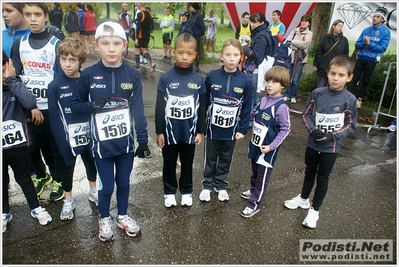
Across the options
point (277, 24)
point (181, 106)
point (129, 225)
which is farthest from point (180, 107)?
point (277, 24)

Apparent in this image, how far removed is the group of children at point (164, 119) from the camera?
268 centimetres

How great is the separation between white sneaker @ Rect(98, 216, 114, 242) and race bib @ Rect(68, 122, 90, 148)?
0.75 metres

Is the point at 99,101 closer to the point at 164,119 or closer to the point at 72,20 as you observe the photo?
the point at 164,119

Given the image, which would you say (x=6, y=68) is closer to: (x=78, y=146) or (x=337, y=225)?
(x=78, y=146)

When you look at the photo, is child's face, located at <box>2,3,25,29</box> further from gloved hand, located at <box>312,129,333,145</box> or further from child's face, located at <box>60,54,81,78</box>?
gloved hand, located at <box>312,129,333,145</box>

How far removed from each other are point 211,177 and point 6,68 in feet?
7.54

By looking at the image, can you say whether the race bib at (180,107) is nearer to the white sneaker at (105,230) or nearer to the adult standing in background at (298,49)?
the white sneaker at (105,230)

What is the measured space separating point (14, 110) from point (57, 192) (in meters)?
1.09

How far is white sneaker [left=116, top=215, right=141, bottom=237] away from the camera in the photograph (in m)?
2.96

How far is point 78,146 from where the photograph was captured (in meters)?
3.00

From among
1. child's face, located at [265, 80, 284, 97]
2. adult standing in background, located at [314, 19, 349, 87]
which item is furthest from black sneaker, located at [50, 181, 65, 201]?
adult standing in background, located at [314, 19, 349, 87]

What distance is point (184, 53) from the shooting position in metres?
2.97

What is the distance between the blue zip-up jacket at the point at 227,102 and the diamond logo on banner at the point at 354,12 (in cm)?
634

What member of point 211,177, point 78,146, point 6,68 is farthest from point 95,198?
point 6,68
